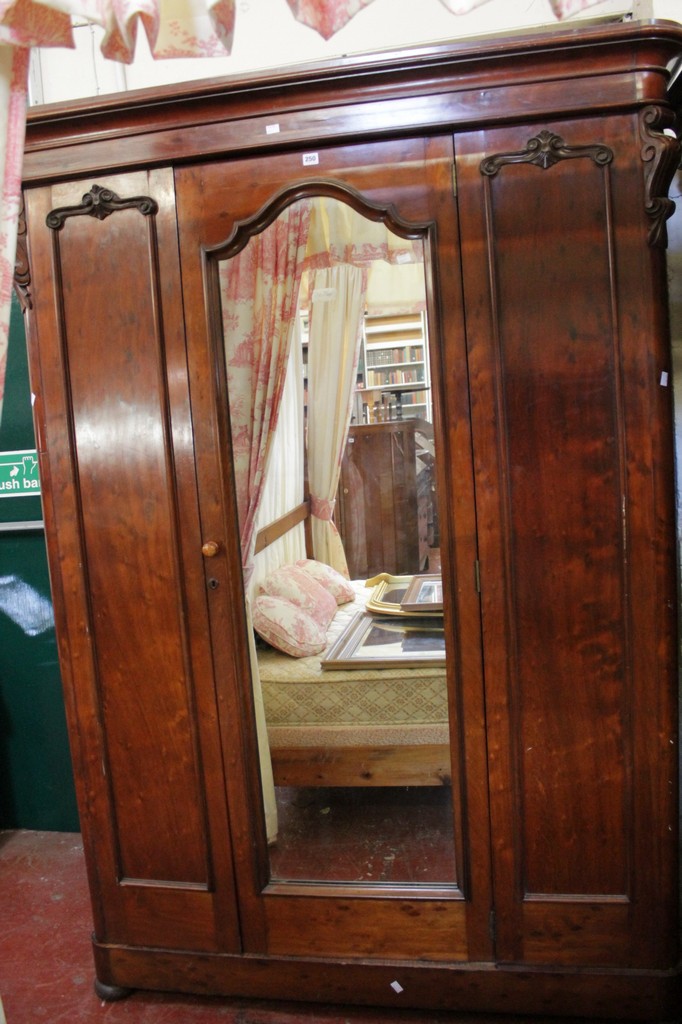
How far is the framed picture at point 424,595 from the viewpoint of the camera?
6.46ft

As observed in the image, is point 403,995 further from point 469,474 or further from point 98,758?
point 469,474

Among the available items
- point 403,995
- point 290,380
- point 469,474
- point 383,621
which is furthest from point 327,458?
point 403,995

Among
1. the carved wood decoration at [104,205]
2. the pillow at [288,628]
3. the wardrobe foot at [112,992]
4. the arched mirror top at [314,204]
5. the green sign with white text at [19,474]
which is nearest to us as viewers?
the arched mirror top at [314,204]

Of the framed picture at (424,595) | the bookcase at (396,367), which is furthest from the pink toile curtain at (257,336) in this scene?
the framed picture at (424,595)

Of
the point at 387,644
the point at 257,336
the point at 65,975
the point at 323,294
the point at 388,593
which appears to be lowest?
the point at 65,975

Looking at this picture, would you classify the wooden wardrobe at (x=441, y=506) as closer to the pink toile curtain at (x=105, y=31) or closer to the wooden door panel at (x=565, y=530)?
the wooden door panel at (x=565, y=530)

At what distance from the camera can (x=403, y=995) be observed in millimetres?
1896

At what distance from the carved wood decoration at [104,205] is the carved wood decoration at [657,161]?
118 centimetres

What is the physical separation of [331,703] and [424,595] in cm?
45

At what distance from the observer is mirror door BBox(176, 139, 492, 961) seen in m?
1.77

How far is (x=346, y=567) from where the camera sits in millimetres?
2326

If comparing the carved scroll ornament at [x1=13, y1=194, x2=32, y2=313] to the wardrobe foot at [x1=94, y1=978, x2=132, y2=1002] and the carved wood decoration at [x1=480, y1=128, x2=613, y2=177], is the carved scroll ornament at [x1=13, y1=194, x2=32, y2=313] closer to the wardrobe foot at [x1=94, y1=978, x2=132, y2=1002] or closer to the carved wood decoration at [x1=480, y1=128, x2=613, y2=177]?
the carved wood decoration at [x1=480, y1=128, x2=613, y2=177]

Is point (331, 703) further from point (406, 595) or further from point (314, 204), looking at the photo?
point (314, 204)

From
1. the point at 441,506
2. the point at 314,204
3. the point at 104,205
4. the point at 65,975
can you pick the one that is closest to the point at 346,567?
the point at 441,506
